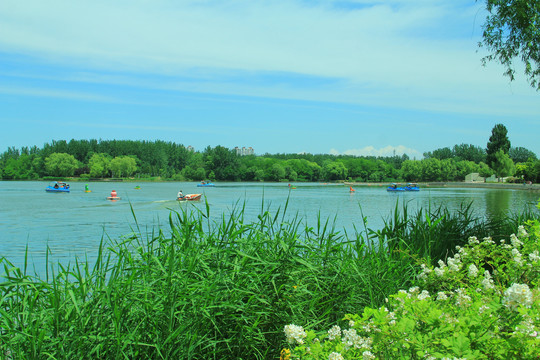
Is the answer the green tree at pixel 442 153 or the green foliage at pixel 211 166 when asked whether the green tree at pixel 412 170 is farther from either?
the green tree at pixel 442 153

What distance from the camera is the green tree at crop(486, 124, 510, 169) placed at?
311 ft

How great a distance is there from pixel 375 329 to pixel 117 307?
2.36m

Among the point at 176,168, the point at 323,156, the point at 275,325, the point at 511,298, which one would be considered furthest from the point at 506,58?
the point at 323,156

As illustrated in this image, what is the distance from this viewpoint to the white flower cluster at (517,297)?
192cm

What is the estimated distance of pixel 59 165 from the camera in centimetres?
12825

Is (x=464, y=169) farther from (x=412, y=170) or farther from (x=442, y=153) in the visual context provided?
(x=442, y=153)

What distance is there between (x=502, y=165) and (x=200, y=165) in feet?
299

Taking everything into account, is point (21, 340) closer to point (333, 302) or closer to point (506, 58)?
point (333, 302)

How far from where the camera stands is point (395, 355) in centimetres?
221

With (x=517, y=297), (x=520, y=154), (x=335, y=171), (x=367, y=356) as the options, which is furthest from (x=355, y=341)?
(x=520, y=154)

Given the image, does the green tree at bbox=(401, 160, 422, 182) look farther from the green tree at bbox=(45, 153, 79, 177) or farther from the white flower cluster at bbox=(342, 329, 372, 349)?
the white flower cluster at bbox=(342, 329, 372, 349)

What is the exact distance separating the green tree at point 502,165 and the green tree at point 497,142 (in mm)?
989

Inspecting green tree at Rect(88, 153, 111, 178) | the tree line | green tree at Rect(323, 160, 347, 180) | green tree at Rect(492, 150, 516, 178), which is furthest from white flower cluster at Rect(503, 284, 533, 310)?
green tree at Rect(323, 160, 347, 180)

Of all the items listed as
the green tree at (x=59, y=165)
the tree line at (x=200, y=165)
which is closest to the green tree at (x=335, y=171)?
the tree line at (x=200, y=165)
